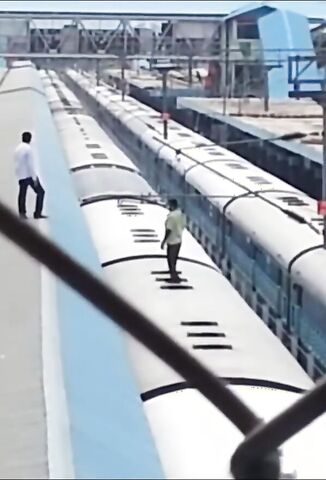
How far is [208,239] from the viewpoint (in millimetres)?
10742

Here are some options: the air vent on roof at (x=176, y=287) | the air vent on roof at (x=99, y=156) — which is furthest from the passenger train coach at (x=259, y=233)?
the air vent on roof at (x=99, y=156)

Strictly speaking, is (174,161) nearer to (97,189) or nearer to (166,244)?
(97,189)

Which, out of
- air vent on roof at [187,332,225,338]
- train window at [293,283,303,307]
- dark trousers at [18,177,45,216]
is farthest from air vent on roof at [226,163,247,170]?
air vent on roof at [187,332,225,338]

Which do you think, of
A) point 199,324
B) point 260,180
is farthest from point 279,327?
point 260,180

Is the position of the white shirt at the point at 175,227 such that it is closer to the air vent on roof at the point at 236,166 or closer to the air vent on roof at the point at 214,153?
the air vent on roof at the point at 236,166

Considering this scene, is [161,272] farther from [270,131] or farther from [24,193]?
[270,131]

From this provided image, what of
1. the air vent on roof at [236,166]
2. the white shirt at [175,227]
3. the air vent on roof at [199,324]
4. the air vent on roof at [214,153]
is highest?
the white shirt at [175,227]

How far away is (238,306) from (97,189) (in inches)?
179

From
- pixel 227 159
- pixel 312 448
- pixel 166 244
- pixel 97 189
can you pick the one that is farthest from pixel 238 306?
pixel 227 159

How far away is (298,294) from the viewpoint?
22.9 feet

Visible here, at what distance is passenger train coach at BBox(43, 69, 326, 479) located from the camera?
3.32 m

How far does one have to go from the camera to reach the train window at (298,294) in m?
6.89

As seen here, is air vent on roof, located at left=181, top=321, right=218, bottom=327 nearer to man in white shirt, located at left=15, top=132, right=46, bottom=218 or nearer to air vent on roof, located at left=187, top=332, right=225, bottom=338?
air vent on roof, located at left=187, top=332, right=225, bottom=338

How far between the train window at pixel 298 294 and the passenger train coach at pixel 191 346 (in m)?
0.51
